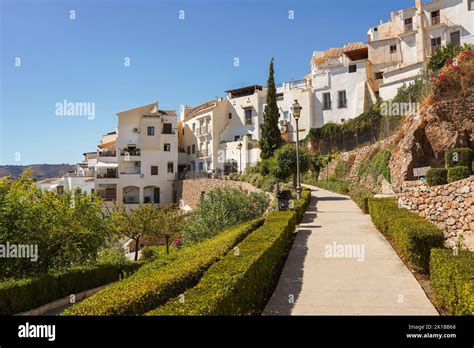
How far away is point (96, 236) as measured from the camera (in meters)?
16.3

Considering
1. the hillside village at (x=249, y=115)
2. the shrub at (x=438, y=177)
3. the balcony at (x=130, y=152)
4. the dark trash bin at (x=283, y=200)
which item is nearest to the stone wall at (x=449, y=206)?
the shrub at (x=438, y=177)

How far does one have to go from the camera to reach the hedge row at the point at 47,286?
11344mm

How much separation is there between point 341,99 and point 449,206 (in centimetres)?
3133

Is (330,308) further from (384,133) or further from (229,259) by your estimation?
(384,133)

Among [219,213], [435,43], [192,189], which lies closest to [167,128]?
[192,189]

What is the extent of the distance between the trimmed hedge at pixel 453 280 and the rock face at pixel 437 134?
14.2m

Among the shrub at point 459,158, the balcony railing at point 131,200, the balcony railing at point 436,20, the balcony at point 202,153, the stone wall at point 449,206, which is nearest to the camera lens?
the stone wall at point 449,206

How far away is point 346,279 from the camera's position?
8328mm

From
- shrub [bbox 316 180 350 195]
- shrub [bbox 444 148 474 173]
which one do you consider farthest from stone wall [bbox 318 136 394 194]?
shrub [bbox 444 148 474 173]

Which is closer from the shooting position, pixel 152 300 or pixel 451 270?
pixel 152 300

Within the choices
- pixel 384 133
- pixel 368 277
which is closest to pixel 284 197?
pixel 368 277

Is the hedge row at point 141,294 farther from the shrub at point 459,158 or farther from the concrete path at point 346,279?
the shrub at point 459,158

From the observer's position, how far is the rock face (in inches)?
799
